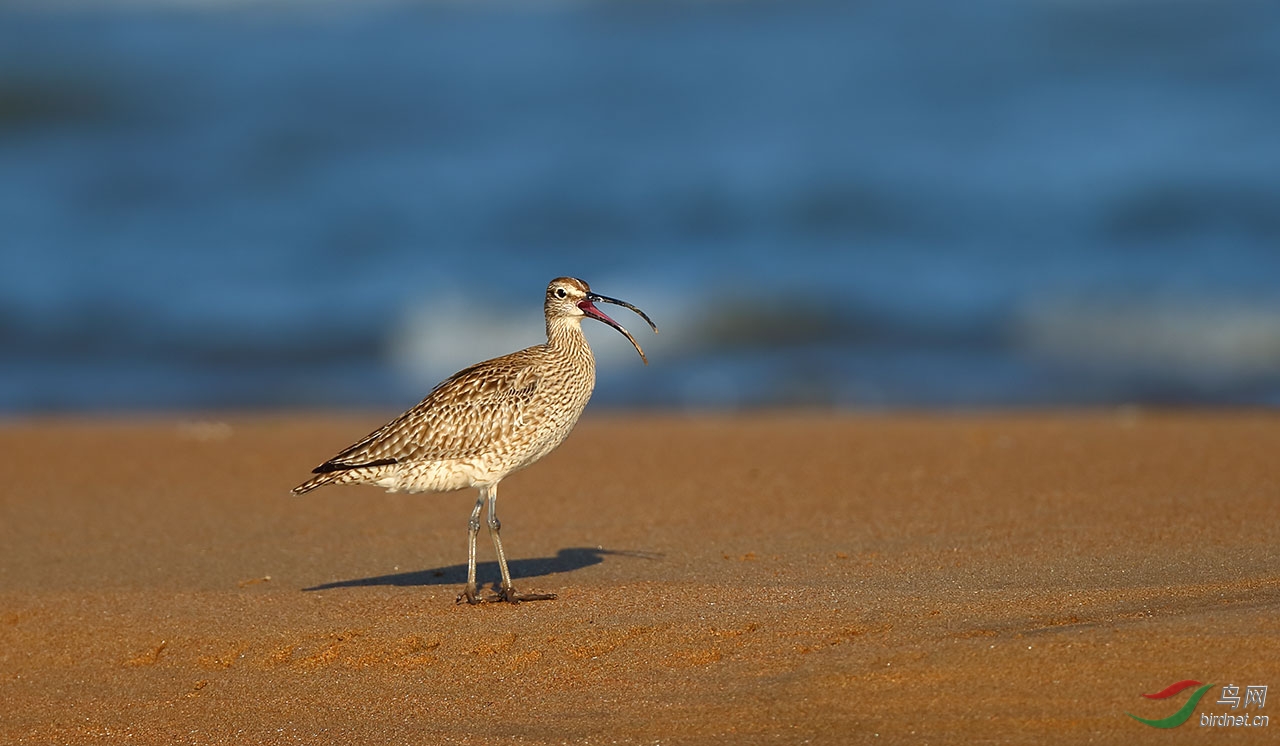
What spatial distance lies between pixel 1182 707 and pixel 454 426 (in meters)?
3.98

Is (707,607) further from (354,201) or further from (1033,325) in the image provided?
(354,201)

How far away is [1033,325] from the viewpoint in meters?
19.4

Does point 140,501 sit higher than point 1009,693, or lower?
higher

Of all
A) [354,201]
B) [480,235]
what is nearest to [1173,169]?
[480,235]

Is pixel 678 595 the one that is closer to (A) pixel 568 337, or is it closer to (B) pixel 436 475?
(B) pixel 436 475

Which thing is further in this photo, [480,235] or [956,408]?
[480,235]

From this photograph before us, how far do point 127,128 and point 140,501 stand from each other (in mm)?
24630

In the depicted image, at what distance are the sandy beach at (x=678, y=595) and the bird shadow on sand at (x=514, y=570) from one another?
0.03m

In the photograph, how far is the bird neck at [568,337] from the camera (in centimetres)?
844

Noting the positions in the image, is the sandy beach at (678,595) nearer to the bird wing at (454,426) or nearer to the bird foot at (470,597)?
the bird foot at (470,597)

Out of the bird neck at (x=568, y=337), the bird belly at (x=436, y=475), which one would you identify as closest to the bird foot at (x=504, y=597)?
the bird belly at (x=436, y=475)

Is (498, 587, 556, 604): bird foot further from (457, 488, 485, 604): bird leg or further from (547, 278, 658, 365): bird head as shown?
(547, 278, 658, 365): bird head

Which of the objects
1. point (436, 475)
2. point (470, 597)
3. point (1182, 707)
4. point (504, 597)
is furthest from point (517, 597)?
point (1182, 707)

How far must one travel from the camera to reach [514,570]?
851cm
